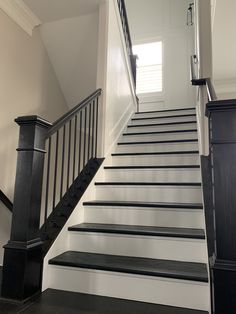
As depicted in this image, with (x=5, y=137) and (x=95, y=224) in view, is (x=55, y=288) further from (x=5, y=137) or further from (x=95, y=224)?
(x=5, y=137)

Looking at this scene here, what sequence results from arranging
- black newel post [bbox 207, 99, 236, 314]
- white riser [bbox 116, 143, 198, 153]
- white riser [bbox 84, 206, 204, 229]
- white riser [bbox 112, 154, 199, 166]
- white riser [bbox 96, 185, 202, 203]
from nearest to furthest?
black newel post [bbox 207, 99, 236, 314], white riser [bbox 84, 206, 204, 229], white riser [bbox 96, 185, 202, 203], white riser [bbox 112, 154, 199, 166], white riser [bbox 116, 143, 198, 153]

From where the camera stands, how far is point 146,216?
84.4 inches

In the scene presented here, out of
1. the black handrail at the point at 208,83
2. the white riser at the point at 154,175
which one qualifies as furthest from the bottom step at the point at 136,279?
the black handrail at the point at 208,83

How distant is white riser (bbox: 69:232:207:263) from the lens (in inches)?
70.3

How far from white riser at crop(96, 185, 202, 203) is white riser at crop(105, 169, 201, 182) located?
0.28 metres

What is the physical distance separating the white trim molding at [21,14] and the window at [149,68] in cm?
311

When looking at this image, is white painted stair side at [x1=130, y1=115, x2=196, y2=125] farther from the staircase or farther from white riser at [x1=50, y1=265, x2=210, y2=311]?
white riser at [x1=50, y1=265, x2=210, y2=311]

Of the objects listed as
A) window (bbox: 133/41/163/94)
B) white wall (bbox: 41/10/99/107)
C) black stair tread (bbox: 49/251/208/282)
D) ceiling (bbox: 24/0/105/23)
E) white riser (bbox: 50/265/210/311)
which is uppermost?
window (bbox: 133/41/163/94)

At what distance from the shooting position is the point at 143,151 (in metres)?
3.32

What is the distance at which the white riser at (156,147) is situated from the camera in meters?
3.17

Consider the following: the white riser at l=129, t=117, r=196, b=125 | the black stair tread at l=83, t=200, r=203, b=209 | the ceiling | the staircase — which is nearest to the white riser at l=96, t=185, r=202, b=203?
the staircase

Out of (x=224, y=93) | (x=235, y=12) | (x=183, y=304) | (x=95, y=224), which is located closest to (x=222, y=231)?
(x=183, y=304)

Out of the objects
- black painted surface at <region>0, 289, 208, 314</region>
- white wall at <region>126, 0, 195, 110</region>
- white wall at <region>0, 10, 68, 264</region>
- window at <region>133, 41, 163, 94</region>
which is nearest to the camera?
black painted surface at <region>0, 289, 208, 314</region>

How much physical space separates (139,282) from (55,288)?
1.88 ft
